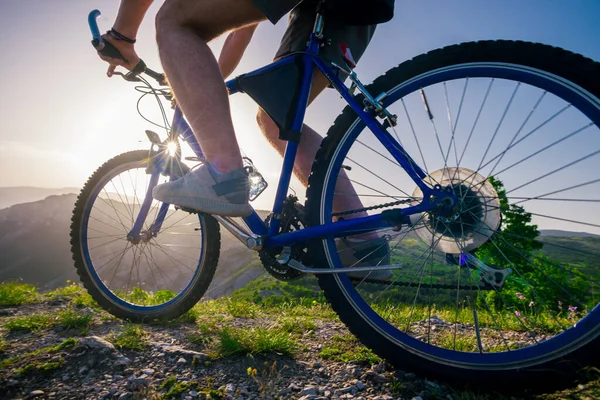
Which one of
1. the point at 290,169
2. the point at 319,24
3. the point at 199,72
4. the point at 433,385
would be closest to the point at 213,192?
the point at 290,169

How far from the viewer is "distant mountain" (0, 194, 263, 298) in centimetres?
8156

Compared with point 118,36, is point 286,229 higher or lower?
lower

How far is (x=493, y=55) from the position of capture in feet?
5.13

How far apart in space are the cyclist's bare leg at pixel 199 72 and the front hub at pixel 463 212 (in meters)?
1.23

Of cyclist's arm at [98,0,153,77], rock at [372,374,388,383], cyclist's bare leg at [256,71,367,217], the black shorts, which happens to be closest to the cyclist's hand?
cyclist's arm at [98,0,153,77]

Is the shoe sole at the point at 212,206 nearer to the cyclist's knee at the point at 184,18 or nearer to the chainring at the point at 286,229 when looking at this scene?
the chainring at the point at 286,229

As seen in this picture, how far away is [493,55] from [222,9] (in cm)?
151

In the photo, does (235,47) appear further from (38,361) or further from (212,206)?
(38,361)

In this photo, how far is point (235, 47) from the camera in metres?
3.01

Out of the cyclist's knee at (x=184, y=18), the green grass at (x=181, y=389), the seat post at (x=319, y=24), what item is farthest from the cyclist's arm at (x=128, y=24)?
the green grass at (x=181, y=389)

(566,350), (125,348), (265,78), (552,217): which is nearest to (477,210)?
A: (552,217)

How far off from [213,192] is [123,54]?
1.65 m

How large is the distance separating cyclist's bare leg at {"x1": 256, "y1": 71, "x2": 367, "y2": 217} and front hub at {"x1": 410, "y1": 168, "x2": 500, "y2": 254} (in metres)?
0.59

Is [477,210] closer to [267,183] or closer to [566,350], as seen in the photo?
[566,350]
